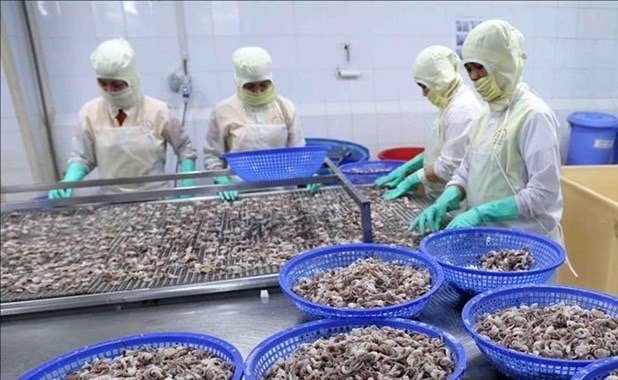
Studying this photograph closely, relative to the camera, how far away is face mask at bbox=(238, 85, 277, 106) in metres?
2.66

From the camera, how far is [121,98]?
2.47 m

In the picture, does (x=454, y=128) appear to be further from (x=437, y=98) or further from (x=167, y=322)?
(x=167, y=322)

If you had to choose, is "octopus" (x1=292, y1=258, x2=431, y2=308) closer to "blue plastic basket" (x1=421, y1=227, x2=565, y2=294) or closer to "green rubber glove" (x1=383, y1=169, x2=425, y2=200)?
"blue plastic basket" (x1=421, y1=227, x2=565, y2=294)

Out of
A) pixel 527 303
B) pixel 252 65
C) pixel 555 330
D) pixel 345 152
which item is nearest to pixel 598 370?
pixel 555 330

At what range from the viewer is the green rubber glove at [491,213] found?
5.38 feet

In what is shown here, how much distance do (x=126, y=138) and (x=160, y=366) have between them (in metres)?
1.91

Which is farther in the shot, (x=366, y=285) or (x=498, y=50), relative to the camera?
(x=498, y=50)

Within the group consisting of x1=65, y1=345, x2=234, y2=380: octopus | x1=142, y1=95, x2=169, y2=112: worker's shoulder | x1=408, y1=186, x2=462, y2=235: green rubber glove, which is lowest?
x1=408, y1=186, x2=462, y2=235: green rubber glove

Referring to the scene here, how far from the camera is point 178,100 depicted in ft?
11.9

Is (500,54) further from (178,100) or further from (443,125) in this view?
(178,100)

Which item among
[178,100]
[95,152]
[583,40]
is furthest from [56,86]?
[583,40]

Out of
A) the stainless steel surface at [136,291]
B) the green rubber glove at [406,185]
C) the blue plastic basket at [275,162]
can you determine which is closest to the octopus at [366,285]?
the stainless steel surface at [136,291]

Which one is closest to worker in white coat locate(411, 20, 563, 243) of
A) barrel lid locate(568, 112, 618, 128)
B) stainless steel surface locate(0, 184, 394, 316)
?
barrel lid locate(568, 112, 618, 128)

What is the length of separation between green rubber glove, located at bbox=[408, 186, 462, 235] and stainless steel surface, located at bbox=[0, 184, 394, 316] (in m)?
0.31
